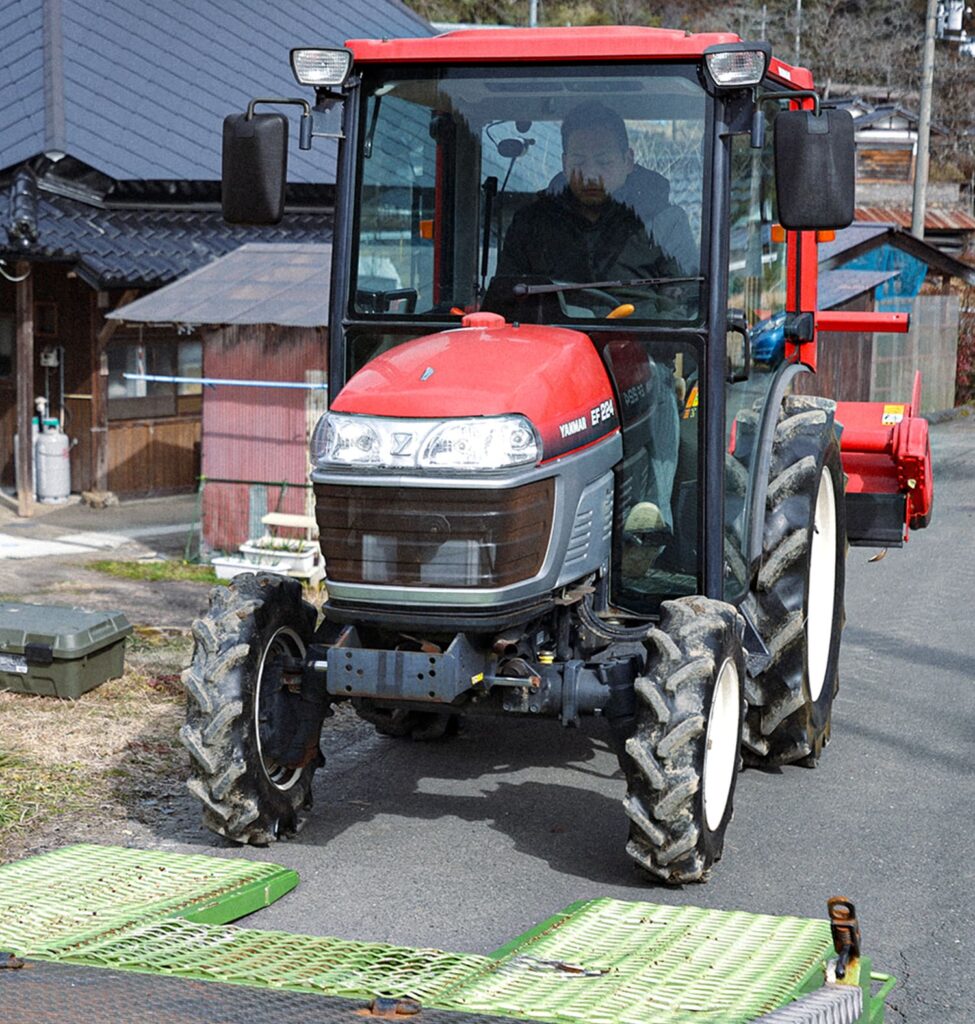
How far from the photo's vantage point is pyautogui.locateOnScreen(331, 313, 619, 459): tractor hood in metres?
5.13

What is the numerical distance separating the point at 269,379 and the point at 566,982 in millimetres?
8485

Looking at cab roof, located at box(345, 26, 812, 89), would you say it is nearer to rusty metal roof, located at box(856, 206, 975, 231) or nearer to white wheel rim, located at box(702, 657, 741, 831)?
white wheel rim, located at box(702, 657, 741, 831)

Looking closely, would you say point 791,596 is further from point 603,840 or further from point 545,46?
point 545,46

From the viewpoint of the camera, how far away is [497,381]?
518 centimetres

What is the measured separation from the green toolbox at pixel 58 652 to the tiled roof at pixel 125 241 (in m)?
6.64

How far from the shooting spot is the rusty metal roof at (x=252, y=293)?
38.4 feet

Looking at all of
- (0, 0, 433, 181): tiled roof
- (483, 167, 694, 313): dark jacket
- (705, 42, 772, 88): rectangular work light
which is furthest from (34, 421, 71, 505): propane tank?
(705, 42, 772, 88): rectangular work light

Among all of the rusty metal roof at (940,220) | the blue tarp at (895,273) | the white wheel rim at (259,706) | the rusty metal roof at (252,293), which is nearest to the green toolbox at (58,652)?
the white wheel rim at (259,706)

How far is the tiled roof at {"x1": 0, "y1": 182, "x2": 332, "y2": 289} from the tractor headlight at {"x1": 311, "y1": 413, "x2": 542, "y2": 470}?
9.36 meters

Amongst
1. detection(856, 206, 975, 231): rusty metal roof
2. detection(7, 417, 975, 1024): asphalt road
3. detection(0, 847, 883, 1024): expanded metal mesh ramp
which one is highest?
detection(856, 206, 975, 231): rusty metal roof

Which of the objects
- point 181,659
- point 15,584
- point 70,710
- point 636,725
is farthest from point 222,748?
point 15,584

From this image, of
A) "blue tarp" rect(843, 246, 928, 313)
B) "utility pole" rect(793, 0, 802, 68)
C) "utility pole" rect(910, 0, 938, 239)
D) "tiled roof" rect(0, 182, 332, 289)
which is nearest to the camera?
"tiled roof" rect(0, 182, 332, 289)

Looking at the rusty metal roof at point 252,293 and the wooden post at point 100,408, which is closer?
the rusty metal roof at point 252,293

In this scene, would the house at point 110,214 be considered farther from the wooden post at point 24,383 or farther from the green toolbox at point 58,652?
the green toolbox at point 58,652
